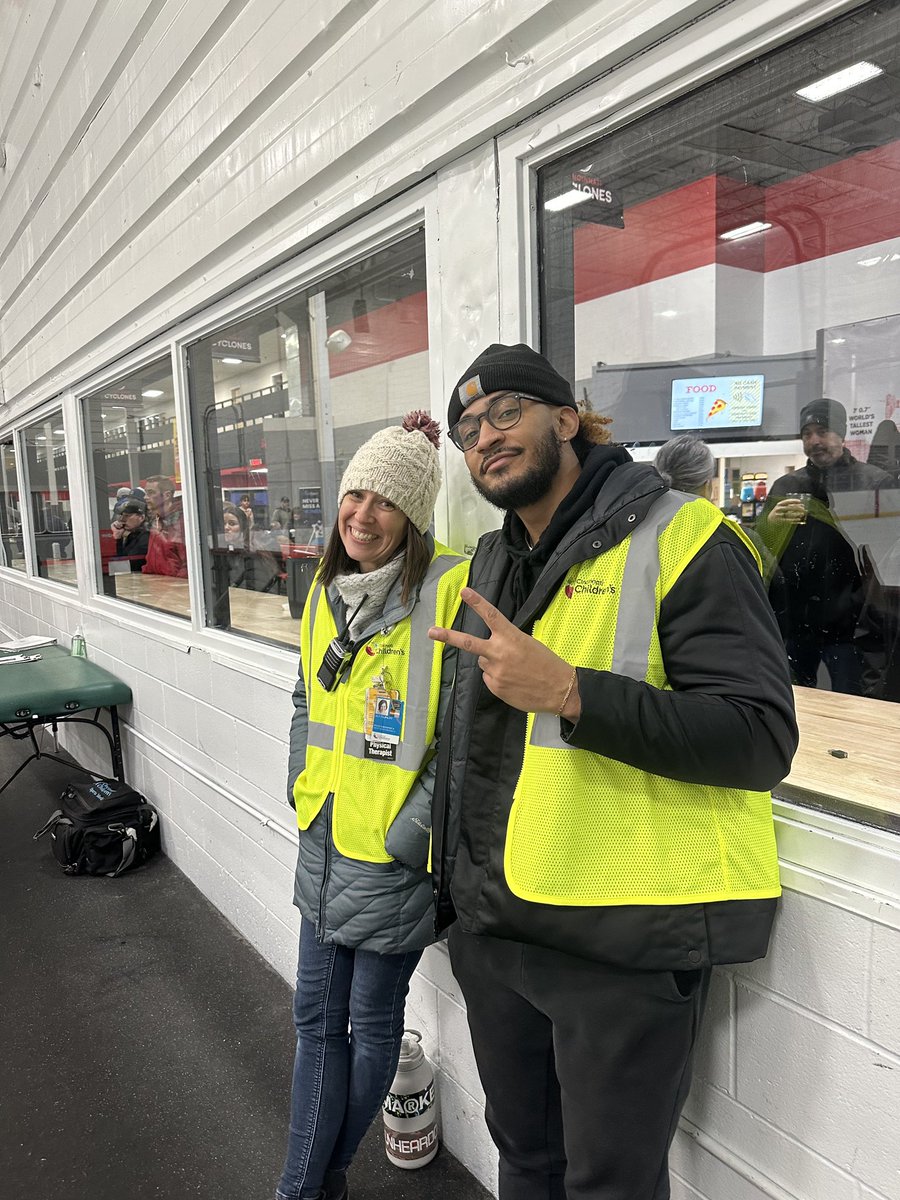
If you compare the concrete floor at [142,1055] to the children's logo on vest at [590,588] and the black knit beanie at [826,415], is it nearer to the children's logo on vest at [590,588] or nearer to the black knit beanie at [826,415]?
the children's logo on vest at [590,588]

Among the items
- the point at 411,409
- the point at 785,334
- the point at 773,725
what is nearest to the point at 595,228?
the point at 785,334

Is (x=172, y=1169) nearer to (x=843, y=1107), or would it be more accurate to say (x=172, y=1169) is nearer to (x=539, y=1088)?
(x=539, y=1088)

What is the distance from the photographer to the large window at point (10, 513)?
685 cm

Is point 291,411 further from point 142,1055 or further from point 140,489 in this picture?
point 142,1055

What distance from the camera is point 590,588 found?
113 centimetres

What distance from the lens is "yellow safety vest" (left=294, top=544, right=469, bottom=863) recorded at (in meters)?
1.61

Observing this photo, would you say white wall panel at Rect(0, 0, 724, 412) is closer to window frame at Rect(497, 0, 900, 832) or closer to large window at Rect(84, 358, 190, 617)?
window frame at Rect(497, 0, 900, 832)

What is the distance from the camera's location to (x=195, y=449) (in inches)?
123

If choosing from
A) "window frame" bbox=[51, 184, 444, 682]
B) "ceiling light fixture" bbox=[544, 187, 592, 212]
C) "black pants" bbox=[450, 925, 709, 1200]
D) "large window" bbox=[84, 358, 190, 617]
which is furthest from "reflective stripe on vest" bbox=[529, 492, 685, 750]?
"large window" bbox=[84, 358, 190, 617]

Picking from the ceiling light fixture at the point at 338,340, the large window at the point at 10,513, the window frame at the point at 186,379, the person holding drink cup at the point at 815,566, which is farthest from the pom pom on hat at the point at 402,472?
the large window at the point at 10,513

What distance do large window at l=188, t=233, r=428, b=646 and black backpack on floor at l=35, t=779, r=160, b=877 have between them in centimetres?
120

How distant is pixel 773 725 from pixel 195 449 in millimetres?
2669

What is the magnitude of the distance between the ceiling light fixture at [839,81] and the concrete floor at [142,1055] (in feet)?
7.84

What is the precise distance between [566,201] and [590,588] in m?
0.90
